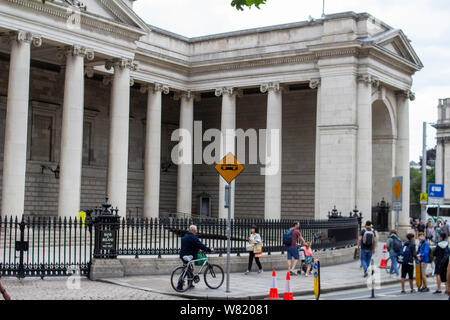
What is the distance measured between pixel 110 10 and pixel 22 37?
5066mm

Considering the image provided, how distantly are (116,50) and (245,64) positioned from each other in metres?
8.74

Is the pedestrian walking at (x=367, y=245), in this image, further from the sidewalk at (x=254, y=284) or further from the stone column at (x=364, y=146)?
the stone column at (x=364, y=146)

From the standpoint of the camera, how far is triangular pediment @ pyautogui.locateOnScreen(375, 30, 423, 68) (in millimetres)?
34744

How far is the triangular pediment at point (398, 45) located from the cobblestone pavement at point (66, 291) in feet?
73.1

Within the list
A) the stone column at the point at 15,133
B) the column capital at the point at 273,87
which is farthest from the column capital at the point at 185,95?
the stone column at the point at 15,133

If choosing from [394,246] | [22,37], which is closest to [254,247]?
[394,246]

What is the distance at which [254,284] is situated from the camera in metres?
18.0

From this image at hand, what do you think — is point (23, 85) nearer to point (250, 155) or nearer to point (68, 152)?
point (68, 152)

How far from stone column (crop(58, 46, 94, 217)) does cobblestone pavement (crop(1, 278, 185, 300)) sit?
11.0 meters

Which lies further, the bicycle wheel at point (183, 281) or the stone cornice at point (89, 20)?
the stone cornice at point (89, 20)

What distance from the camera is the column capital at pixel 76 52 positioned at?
28.9 meters

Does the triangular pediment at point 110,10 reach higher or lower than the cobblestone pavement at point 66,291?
higher

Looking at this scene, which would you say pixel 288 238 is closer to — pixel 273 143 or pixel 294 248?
pixel 294 248
